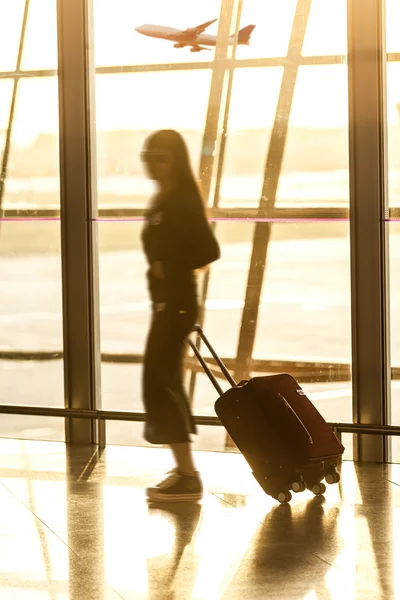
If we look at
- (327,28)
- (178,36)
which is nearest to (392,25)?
(327,28)

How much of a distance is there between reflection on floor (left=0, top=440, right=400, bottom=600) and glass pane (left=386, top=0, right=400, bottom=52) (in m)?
2.39

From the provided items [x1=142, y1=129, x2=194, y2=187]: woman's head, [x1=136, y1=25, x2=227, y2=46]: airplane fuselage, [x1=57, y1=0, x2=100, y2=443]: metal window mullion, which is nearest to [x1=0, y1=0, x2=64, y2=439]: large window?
[x1=57, y1=0, x2=100, y2=443]: metal window mullion

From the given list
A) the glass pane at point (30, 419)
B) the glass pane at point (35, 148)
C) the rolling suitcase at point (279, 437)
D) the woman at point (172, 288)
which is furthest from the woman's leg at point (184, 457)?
the glass pane at point (35, 148)

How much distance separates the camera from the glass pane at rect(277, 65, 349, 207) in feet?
19.5

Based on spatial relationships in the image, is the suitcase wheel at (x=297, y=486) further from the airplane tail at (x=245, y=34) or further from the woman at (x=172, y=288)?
the airplane tail at (x=245, y=34)

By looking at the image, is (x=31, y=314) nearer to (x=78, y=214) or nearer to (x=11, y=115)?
(x=78, y=214)

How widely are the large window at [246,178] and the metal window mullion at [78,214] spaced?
0.42ft

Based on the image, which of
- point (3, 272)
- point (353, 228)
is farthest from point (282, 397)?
point (3, 272)

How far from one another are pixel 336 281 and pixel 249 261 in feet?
1.94

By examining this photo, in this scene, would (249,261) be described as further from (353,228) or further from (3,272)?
(3,272)

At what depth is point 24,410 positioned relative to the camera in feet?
21.6

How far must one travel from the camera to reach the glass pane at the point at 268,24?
6.10 meters

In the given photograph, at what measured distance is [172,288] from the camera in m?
4.93

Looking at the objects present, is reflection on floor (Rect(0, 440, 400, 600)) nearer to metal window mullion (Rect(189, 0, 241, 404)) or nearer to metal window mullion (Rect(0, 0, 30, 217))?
metal window mullion (Rect(189, 0, 241, 404))
